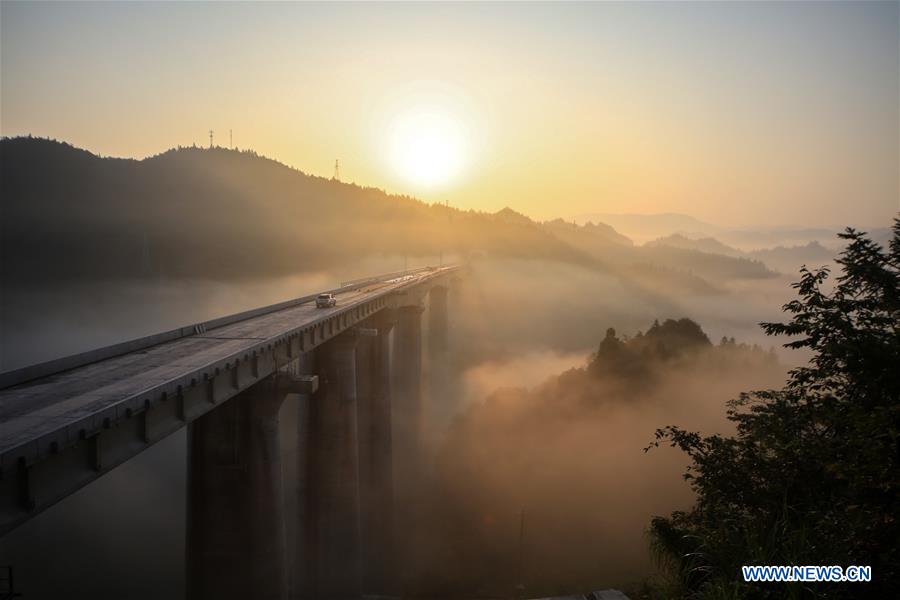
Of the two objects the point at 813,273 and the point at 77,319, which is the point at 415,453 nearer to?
the point at 813,273

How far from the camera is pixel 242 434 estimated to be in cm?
3469

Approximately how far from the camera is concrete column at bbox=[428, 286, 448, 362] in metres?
138

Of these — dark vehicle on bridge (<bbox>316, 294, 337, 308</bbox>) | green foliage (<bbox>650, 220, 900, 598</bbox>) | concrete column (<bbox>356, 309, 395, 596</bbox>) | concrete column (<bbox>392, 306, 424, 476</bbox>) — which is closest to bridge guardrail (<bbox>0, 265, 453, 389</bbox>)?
dark vehicle on bridge (<bbox>316, 294, 337, 308</bbox>)

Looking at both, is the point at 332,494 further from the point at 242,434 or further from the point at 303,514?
the point at 242,434

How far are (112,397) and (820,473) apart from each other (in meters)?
23.1

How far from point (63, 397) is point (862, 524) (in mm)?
23959

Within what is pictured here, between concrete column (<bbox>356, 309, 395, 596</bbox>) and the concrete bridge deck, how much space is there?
26.3 m

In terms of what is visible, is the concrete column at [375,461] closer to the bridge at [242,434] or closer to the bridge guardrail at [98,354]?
the bridge at [242,434]

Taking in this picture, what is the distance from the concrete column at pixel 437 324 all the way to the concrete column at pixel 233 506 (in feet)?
333

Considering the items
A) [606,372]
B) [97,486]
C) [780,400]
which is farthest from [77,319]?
[780,400]

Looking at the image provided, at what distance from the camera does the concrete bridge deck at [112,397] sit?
1656 centimetres

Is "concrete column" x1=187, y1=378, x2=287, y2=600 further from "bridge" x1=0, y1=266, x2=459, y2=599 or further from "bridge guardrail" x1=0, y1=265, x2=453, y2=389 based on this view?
"bridge guardrail" x1=0, y1=265, x2=453, y2=389

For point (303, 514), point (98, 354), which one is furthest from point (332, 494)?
point (98, 354)

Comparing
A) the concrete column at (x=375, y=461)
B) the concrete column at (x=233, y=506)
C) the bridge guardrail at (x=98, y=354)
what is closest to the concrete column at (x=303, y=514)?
the bridge guardrail at (x=98, y=354)
